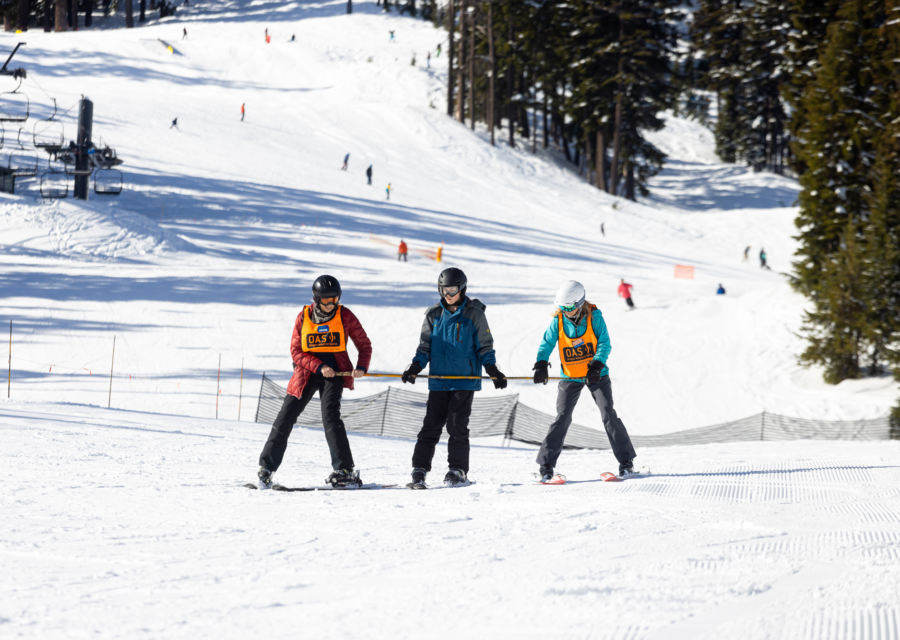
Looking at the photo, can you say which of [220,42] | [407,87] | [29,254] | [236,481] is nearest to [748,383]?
[236,481]

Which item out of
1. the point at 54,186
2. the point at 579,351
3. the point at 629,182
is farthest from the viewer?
the point at 629,182

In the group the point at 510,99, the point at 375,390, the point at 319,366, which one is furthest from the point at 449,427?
the point at 510,99

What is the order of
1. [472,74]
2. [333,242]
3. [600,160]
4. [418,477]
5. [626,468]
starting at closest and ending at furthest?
[418,477]
[626,468]
[333,242]
[600,160]
[472,74]

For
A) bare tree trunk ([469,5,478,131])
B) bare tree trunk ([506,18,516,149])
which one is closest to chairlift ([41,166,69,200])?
bare tree trunk ([469,5,478,131])

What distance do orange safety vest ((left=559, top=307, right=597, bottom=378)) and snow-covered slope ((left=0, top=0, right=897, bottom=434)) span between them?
958 centimetres

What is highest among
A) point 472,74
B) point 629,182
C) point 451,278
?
A: point 472,74

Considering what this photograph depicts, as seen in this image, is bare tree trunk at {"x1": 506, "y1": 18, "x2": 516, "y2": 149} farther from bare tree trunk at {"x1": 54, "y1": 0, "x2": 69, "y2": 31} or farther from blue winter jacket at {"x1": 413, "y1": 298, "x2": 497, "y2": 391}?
blue winter jacket at {"x1": 413, "y1": 298, "x2": 497, "y2": 391}

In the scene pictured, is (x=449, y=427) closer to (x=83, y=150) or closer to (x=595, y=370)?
(x=595, y=370)

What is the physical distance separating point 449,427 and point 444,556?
226 cm

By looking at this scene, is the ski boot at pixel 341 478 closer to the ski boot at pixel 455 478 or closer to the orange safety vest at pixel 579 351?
the ski boot at pixel 455 478

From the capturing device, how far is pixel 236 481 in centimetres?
604

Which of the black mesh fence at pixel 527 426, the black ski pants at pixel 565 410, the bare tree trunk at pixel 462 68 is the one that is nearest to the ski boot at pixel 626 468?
the black ski pants at pixel 565 410

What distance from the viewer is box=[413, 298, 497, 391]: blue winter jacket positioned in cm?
577

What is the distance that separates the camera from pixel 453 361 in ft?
18.9
